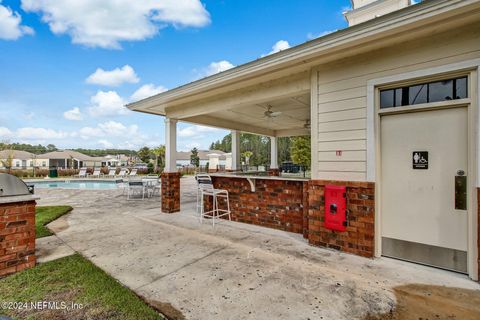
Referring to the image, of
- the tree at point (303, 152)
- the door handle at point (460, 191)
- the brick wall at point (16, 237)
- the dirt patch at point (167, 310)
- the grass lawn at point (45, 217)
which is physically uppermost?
the tree at point (303, 152)

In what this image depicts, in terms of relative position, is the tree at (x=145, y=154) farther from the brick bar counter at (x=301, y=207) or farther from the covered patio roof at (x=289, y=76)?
the brick bar counter at (x=301, y=207)

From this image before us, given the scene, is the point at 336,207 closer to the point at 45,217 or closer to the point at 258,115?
the point at 258,115

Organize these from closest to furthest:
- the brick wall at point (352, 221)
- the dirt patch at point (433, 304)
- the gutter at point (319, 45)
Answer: the dirt patch at point (433, 304) < the gutter at point (319, 45) < the brick wall at point (352, 221)

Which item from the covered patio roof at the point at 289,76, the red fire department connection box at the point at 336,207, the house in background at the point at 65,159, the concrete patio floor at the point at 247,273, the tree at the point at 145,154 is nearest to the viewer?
the concrete patio floor at the point at 247,273

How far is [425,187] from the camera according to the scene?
9.00ft

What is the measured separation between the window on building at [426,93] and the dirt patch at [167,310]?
11.2ft

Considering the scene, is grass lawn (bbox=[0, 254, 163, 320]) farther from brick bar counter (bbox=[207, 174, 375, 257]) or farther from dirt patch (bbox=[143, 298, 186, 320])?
brick bar counter (bbox=[207, 174, 375, 257])

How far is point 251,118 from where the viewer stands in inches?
279

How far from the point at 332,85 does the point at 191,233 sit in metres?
3.56

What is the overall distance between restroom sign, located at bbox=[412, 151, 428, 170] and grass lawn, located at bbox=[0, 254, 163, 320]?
10.9 ft

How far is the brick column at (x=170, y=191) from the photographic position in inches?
232

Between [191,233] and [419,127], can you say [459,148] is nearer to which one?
[419,127]

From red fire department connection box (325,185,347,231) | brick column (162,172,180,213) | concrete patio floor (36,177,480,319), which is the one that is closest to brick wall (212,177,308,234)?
concrete patio floor (36,177,480,319)

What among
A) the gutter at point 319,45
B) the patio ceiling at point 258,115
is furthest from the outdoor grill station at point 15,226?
Result: the patio ceiling at point 258,115
